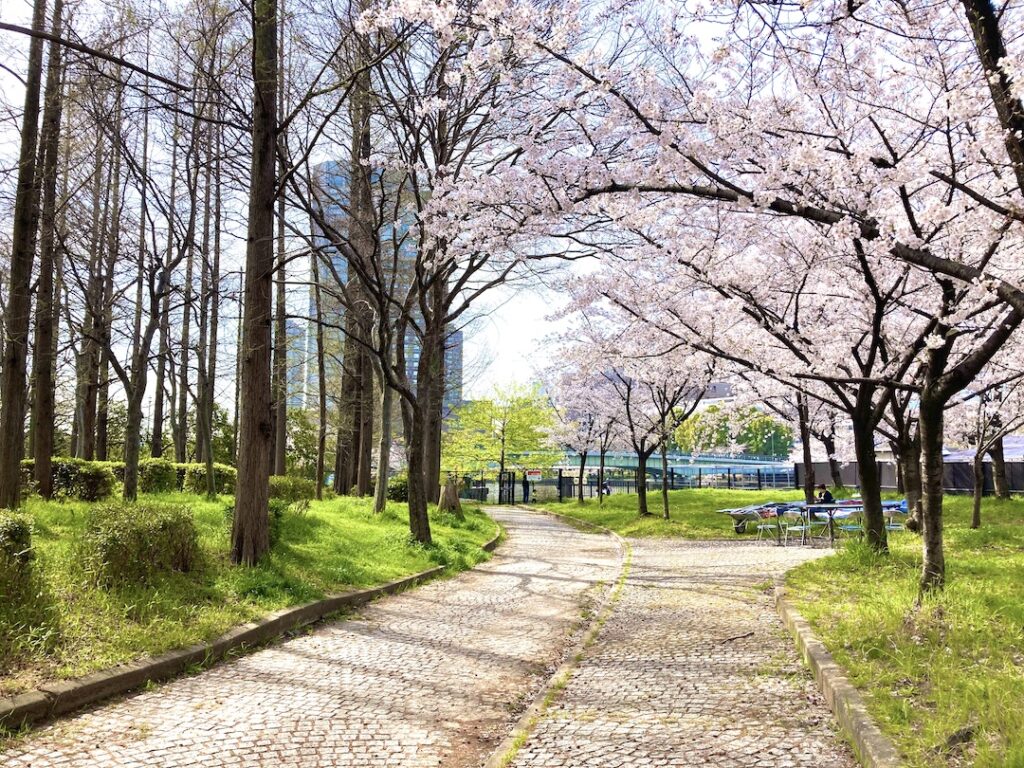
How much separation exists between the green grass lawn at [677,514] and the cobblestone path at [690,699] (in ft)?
35.3

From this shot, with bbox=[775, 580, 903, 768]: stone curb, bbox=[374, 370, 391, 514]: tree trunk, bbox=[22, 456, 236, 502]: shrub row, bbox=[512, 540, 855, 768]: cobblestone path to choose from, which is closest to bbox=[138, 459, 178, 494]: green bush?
bbox=[22, 456, 236, 502]: shrub row

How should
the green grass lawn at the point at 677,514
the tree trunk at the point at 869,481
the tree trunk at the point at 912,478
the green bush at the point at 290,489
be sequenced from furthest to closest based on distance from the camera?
1. the green grass lawn at the point at 677,514
2. the green bush at the point at 290,489
3. the tree trunk at the point at 912,478
4. the tree trunk at the point at 869,481

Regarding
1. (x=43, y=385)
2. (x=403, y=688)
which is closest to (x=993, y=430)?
(x=403, y=688)

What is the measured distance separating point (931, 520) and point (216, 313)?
1429cm

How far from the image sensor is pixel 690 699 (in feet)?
15.5

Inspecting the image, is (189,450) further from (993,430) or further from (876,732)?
(876,732)

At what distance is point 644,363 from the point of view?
544 inches

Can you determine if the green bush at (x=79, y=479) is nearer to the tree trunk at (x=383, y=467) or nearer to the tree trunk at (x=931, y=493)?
the tree trunk at (x=383, y=467)

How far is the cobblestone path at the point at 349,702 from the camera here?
378cm

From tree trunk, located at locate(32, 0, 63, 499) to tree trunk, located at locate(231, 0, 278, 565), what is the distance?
3195mm

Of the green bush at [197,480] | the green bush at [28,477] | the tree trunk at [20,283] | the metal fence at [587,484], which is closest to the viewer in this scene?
the tree trunk at [20,283]

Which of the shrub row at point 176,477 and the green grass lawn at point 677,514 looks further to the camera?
the green grass lawn at point 677,514

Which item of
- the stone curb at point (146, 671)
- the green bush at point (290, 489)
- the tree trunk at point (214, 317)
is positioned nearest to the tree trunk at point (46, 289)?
the tree trunk at point (214, 317)

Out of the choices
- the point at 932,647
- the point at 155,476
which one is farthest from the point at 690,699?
the point at 155,476
